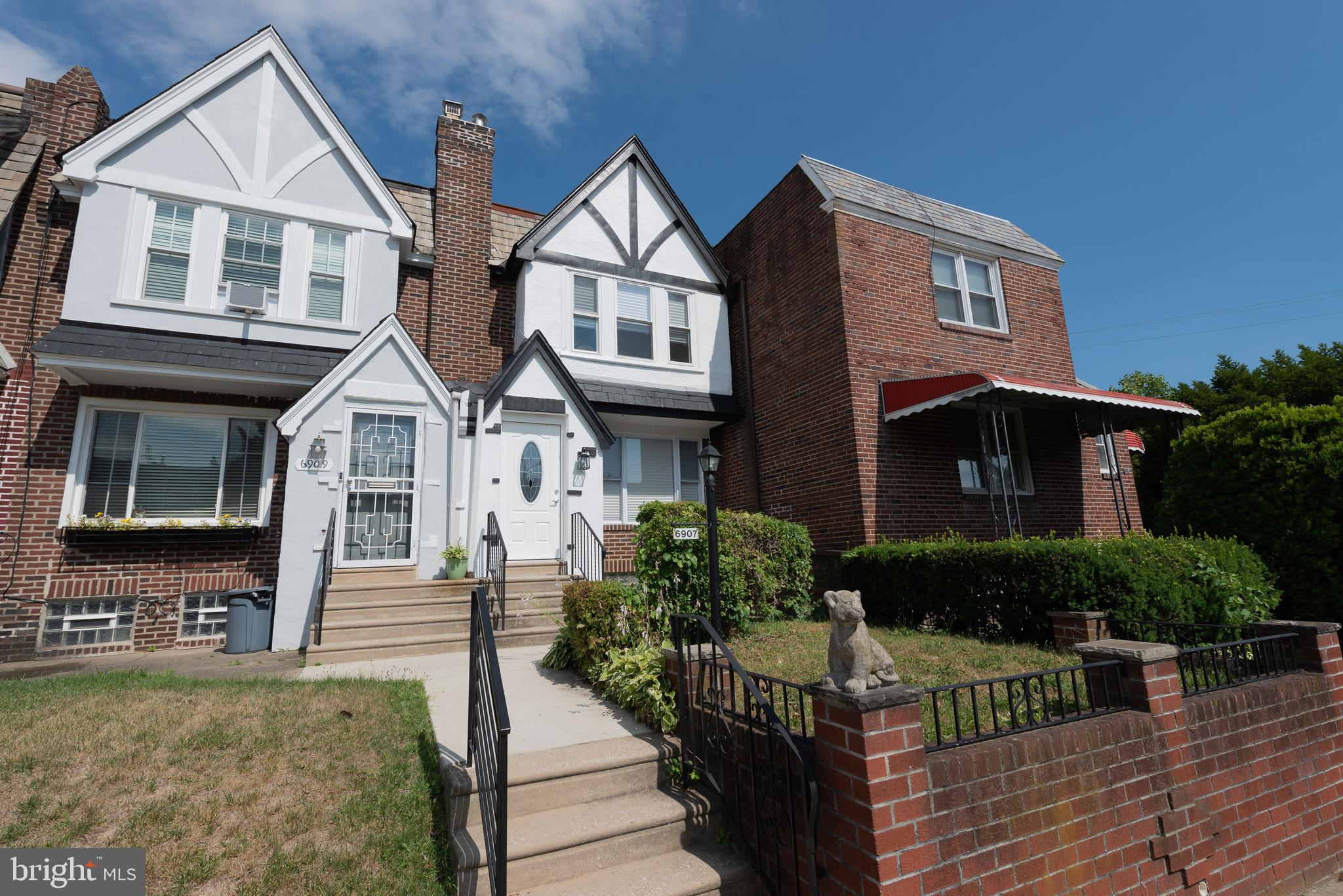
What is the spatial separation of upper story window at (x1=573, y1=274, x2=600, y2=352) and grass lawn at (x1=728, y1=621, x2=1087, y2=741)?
738 cm

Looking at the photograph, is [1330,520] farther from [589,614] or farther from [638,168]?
[638,168]

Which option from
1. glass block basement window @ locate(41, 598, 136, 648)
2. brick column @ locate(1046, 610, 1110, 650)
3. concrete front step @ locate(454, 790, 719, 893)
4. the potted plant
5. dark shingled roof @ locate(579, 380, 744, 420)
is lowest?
concrete front step @ locate(454, 790, 719, 893)

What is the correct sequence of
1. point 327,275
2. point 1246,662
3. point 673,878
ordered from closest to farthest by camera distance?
point 673,878
point 1246,662
point 327,275

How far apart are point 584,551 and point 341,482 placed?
408 centimetres

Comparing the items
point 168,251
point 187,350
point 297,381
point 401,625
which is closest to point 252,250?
point 168,251

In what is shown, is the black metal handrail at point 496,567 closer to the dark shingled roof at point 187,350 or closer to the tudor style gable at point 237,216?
the dark shingled roof at point 187,350

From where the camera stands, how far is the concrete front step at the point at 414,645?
300 inches

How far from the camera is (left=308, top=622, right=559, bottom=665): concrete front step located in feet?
25.0

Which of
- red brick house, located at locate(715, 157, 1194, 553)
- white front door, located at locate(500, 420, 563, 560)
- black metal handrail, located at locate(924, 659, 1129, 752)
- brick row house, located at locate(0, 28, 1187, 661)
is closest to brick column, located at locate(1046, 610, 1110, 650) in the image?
black metal handrail, located at locate(924, 659, 1129, 752)

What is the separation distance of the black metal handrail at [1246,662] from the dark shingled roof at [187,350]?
1142 centimetres

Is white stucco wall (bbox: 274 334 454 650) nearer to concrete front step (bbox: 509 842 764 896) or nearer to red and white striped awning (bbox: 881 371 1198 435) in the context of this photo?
concrete front step (bbox: 509 842 764 896)

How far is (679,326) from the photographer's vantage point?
13.9 metres

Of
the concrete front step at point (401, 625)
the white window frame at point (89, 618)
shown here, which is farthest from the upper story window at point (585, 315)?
the white window frame at point (89, 618)

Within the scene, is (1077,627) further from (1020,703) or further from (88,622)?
(88,622)
